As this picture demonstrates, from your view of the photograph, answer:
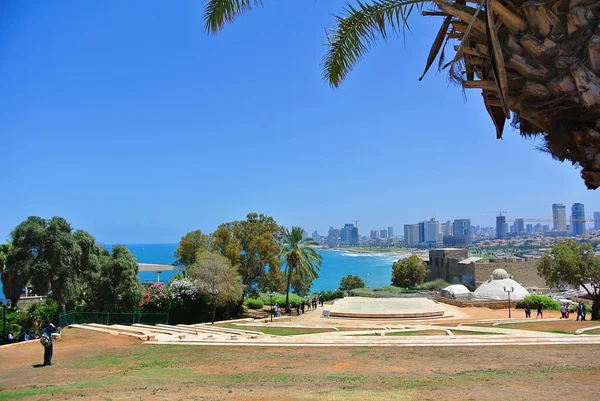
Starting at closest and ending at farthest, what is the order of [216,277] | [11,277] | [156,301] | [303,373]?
[303,373] < [11,277] < [216,277] < [156,301]

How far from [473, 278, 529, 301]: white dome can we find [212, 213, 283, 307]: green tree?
880 inches

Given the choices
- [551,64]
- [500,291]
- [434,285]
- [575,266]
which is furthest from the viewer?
[434,285]

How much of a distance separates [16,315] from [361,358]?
22595mm

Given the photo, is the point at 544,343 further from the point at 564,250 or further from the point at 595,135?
the point at 564,250

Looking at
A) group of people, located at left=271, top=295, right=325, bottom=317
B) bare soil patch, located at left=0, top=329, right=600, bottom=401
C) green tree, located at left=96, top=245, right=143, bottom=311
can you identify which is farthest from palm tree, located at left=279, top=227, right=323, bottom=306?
bare soil patch, located at left=0, top=329, right=600, bottom=401

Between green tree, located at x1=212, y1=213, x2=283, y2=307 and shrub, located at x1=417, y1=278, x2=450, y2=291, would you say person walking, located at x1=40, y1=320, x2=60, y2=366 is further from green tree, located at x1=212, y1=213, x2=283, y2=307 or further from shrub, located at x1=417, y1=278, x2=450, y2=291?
shrub, located at x1=417, y1=278, x2=450, y2=291

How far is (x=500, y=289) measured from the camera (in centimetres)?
4703

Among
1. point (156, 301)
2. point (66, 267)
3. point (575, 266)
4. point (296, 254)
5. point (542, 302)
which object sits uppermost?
point (296, 254)

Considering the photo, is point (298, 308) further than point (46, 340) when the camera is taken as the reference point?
Yes

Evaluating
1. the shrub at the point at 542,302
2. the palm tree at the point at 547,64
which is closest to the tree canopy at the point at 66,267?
the palm tree at the point at 547,64

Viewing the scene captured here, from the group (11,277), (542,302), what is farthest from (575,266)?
(11,277)

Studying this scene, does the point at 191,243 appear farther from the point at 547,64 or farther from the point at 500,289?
the point at 547,64

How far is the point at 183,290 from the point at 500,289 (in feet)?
105

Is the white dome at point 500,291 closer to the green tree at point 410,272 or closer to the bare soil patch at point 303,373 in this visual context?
the green tree at point 410,272
